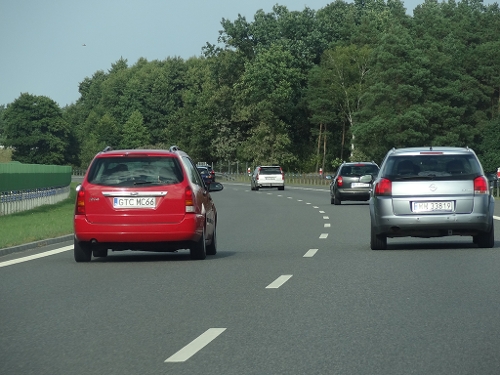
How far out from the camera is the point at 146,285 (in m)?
12.7

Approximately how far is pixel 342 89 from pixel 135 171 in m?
105

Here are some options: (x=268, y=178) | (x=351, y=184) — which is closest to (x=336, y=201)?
(x=351, y=184)

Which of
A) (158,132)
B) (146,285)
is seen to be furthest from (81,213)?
(158,132)

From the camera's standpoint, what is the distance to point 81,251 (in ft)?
52.7

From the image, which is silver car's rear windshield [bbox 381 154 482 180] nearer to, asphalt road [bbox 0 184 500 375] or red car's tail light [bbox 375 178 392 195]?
red car's tail light [bbox 375 178 392 195]

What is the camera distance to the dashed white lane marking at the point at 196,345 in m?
7.79

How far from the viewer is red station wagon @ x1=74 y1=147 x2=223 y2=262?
15.5m

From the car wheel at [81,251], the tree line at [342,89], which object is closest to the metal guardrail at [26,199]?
the car wheel at [81,251]

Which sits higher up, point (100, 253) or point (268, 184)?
point (100, 253)

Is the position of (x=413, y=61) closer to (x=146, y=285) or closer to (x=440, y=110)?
(x=440, y=110)

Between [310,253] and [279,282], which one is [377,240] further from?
[279,282]

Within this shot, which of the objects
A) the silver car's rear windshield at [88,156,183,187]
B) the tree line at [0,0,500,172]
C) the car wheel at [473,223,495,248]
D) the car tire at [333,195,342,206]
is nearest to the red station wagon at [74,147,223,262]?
the silver car's rear windshield at [88,156,183,187]

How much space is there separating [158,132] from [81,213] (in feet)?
550

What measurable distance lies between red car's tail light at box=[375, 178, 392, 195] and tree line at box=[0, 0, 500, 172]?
76273mm
